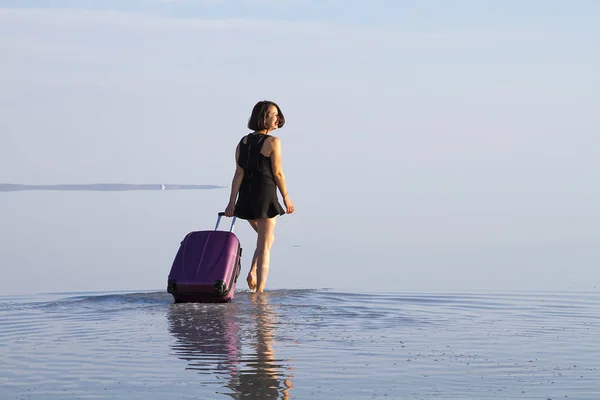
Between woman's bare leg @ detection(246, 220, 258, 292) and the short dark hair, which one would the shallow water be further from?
the short dark hair

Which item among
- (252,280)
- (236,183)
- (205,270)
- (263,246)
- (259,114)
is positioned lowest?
(252,280)

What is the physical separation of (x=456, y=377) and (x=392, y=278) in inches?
257

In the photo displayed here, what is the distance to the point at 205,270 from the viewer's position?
9609 millimetres

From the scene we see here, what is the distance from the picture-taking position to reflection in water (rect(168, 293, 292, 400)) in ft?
18.6

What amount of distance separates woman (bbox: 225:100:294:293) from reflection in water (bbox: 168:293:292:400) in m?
1.00

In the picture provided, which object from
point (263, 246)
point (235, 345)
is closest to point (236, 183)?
point (263, 246)

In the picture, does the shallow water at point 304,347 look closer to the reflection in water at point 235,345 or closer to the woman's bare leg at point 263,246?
the reflection in water at point 235,345

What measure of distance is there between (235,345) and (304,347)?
470 mm

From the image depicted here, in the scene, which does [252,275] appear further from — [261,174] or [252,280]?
[261,174]

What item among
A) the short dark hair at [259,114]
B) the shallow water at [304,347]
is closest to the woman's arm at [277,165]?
the short dark hair at [259,114]

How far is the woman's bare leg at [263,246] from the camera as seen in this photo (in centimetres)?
1066

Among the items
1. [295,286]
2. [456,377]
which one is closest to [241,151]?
[295,286]

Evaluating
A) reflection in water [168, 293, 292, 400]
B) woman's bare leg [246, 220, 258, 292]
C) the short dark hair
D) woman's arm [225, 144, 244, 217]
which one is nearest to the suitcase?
reflection in water [168, 293, 292, 400]

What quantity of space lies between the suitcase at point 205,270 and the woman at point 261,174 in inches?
27.4
